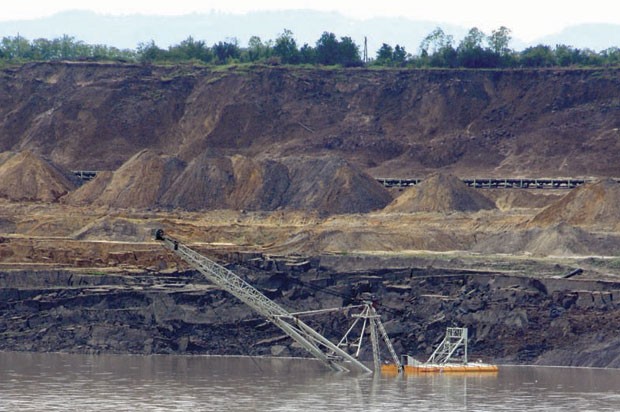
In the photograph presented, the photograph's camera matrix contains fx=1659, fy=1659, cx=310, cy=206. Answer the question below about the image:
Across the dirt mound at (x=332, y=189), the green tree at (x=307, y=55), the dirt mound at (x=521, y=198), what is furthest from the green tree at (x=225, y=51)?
the dirt mound at (x=521, y=198)

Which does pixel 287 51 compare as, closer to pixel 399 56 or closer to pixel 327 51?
pixel 327 51

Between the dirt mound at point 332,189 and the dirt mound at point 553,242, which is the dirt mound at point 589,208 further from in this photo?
the dirt mound at point 332,189

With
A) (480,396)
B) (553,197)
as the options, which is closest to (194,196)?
(553,197)

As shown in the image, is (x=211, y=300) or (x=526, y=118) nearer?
(x=211, y=300)

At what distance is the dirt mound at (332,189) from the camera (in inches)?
4291

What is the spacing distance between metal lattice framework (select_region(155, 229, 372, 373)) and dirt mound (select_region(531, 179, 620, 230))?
106 ft

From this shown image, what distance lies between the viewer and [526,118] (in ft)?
435

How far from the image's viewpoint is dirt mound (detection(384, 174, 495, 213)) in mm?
106250

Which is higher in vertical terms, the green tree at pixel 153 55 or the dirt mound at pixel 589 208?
the green tree at pixel 153 55

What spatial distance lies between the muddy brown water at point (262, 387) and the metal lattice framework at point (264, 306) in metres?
0.89

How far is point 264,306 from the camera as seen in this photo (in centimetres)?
6588

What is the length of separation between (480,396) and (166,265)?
30.6 metres

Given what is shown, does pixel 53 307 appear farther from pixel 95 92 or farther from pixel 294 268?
pixel 95 92

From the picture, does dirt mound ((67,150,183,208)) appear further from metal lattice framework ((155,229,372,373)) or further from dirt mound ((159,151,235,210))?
metal lattice framework ((155,229,372,373))
